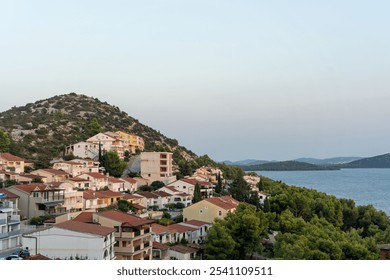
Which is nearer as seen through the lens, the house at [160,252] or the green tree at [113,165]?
the house at [160,252]

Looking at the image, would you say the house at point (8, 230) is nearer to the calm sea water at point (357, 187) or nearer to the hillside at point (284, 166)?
the calm sea water at point (357, 187)

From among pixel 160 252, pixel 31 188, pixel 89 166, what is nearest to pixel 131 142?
pixel 89 166

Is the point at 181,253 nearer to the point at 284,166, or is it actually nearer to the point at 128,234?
the point at 128,234

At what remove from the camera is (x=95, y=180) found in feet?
54.3

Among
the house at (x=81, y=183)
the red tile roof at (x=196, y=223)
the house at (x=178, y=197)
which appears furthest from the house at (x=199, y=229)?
the house at (x=81, y=183)

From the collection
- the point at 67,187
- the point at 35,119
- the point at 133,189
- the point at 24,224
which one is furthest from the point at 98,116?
the point at 24,224

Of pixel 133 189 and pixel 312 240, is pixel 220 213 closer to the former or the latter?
pixel 312 240

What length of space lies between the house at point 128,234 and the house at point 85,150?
13669 millimetres

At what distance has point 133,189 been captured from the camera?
17672 mm

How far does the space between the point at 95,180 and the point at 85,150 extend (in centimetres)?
622

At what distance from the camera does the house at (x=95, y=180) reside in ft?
53.6

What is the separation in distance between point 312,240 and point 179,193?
7.98 m

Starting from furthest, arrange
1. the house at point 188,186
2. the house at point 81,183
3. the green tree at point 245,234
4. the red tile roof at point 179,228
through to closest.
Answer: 1. the house at point 188,186
2. the house at point 81,183
3. the red tile roof at point 179,228
4. the green tree at point 245,234

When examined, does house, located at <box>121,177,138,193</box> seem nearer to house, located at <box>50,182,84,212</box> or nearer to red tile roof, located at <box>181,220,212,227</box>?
house, located at <box>50,182,84,212</box>
